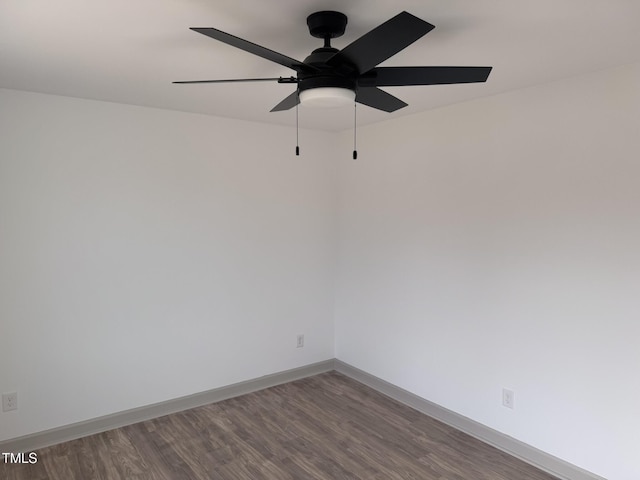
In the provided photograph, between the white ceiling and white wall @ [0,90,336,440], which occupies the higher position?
the white ceiling

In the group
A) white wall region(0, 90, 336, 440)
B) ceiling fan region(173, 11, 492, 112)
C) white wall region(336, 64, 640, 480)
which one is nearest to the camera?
ceiling fan region(173, 11, 492, 112)

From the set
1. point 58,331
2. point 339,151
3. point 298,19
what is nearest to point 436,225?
point 339,151

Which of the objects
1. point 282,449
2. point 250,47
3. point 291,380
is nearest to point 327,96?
point 250,47

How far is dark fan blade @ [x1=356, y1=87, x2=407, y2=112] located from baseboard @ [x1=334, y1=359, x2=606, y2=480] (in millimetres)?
2298

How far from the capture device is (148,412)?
10.8 ft

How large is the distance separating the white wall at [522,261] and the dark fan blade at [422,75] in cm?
121

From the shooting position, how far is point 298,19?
1.69m

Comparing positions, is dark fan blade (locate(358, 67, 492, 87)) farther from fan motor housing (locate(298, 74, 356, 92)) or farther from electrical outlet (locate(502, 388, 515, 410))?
electrical outlet (locate(502, 388, 515, 410))

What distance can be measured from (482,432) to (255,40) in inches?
113

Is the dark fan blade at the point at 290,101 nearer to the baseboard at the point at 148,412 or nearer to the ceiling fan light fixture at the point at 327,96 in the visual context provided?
the ceiling fan light fixture at the point at 327,96

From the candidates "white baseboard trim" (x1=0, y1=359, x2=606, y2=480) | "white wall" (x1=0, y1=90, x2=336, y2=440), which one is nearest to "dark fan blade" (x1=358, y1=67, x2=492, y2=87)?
"white wall" (x1=0, y1=90, x2=336, y2=440)

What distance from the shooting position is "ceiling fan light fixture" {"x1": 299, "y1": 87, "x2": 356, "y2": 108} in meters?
1.67

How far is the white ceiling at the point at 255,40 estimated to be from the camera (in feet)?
5.26

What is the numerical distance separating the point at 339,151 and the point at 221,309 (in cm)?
187
